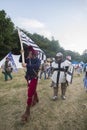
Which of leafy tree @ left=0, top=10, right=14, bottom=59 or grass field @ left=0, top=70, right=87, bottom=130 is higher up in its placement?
leafy tree @ left=0, top=10, right=14, bottom=59

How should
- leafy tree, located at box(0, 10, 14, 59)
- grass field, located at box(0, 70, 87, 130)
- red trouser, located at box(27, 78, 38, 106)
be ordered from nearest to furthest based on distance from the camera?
grass field, located at box(0, 70, 87, 130) → red trouser, located at box(27, 78, 38, 106) → leafy tree, located at box(0, 10, 14, 59)

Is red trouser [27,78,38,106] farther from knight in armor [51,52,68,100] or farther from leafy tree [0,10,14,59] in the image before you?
leafy tree [0,10,14,59]

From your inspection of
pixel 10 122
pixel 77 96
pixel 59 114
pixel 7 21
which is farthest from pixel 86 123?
pixel 7 21

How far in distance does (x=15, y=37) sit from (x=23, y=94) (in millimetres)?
54466

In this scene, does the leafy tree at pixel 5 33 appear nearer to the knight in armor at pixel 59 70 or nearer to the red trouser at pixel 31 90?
the knight in armor at pixel 59 70

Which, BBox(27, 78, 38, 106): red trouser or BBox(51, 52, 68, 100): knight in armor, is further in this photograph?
BBox(51, 52, 68, 100): knight in armor

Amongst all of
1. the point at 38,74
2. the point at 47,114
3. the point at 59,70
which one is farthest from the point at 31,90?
the point at 59,70

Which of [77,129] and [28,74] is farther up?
[28,74]

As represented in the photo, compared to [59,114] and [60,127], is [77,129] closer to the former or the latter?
[60,127]

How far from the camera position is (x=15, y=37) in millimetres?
63844

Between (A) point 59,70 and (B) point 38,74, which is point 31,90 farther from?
(A) point 59,70

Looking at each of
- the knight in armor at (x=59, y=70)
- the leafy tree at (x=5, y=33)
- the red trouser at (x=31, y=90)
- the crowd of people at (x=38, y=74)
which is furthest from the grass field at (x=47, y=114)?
the leafy tree at (x=5, y=33)

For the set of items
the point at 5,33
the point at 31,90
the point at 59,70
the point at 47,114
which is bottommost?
the point at 47,114

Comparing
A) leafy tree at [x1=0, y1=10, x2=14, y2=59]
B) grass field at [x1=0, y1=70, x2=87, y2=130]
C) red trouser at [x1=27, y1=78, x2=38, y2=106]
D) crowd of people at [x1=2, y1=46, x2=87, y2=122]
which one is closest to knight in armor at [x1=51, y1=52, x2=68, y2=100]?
crowd of people at [x1=2, y1=46, x2=87, y2=122]
